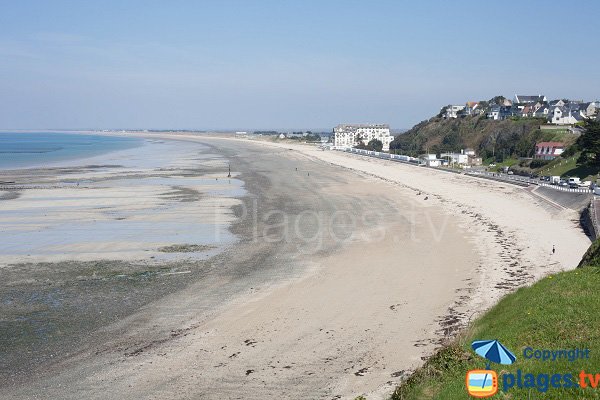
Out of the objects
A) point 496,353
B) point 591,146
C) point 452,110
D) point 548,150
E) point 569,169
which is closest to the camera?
point 496,353

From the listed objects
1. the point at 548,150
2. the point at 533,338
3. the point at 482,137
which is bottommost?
the point at 533,338

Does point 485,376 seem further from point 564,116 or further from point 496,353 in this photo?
point 564,116

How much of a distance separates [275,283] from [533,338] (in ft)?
31.8

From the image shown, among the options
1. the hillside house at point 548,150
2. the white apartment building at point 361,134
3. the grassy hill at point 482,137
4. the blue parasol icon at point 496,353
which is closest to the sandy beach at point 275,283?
the blue parasol icon at point 496,353

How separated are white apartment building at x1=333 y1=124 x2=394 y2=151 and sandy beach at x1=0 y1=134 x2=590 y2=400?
4596 inches

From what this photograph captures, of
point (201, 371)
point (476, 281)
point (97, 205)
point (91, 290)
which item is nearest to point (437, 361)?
point (201, 371)

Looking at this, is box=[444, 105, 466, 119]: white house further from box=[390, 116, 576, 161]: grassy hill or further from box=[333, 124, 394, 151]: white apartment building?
box=[333, 124, 394, 151]: white apartment building

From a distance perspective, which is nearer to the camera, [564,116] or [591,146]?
[591,146]

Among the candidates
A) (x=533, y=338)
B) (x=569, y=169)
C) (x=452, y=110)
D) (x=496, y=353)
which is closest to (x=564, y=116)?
(x=569, y=169)

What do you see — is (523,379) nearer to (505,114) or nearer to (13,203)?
(13,203)

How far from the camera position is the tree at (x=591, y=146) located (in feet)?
146

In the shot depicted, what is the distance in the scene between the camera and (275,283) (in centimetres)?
1805

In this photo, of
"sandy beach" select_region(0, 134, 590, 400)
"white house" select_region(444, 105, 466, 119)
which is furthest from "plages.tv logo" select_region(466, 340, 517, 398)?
"white house" select_region(444, 105, 466, 119)

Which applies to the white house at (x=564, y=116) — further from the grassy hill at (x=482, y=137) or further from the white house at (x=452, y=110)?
the white house at (x=452, y=110)
